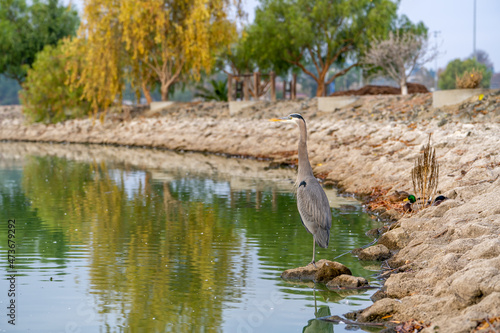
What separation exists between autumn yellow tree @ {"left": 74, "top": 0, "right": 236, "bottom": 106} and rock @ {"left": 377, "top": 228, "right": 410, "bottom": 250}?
25.8 metres

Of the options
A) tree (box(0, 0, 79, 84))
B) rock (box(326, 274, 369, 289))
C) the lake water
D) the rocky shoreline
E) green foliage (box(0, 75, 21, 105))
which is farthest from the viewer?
green foliage (box(0, 75, 21, 105))

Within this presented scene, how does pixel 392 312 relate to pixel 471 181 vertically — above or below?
below

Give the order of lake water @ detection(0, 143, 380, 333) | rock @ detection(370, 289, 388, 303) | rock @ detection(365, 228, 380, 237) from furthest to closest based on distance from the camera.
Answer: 1. rock @ detection(365, 228, 380, 237)
2. rock @ detection(370, 289, 388, 303)
3. lake water @ detection(0, 143, 380, 333)

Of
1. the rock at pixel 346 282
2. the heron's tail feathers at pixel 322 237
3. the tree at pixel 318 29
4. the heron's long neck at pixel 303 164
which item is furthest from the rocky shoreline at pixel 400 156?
the tree at pixel 318 29

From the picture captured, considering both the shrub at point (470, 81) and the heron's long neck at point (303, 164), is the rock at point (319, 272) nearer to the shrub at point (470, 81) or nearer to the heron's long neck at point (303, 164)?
the heron's long neck at point (303, 164)

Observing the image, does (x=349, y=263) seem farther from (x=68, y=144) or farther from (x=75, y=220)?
(x=68, y=144)

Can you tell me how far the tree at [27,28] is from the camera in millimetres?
48844

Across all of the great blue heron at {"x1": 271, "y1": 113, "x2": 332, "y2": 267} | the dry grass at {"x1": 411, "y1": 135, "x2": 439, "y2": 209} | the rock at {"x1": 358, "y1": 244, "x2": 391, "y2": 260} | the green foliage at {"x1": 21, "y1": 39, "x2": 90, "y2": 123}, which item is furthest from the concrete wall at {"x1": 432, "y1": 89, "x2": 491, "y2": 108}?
the green foliage at {"x1": 21, "y1": 39, "x2": 90, "y2": 123}

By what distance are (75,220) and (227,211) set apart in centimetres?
289

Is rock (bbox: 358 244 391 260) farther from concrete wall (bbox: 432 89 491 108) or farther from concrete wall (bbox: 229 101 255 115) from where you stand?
concrete wall (bbox: 229 101 255 115)

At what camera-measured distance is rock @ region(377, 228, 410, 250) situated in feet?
30.7

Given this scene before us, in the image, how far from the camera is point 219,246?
10273 mm

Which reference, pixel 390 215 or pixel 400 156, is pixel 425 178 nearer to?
pixel 390 215

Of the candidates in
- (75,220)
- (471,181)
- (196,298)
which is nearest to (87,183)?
(75,220)
